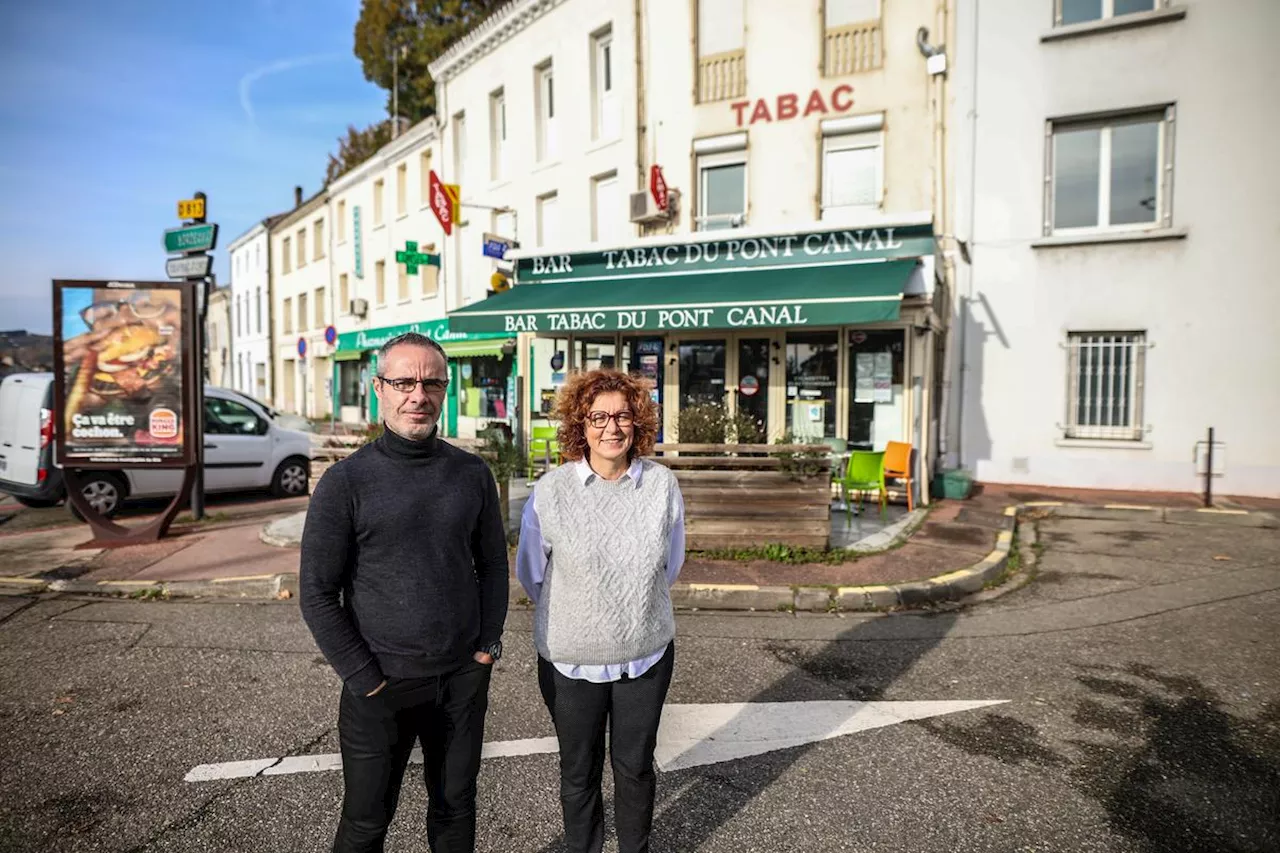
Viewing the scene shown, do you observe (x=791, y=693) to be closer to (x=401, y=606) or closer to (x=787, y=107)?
(x=401, y=606)

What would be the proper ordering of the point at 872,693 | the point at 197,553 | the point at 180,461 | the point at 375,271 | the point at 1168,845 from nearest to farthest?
the point at 1168,845
the point at 872,693
the point at 197,553
the point at 180,461
the point at 375,271

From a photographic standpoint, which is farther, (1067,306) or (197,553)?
(1067,306)

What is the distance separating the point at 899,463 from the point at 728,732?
6.64 metres

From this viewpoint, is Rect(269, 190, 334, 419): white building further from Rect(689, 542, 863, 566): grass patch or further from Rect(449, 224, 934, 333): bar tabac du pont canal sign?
Rect(689, 542, 863, 566): grass patch

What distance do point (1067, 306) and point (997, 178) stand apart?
7.22 ft

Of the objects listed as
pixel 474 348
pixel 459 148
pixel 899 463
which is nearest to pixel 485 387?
pixel 474 348

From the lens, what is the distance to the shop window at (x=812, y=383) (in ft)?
35.8

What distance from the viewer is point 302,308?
30281 millimetres

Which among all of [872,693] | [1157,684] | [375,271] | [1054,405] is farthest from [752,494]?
[375,271]

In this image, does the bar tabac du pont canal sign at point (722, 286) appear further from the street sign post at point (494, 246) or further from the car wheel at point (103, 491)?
the car wheel at point (103, 491)

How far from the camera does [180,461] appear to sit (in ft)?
26.4

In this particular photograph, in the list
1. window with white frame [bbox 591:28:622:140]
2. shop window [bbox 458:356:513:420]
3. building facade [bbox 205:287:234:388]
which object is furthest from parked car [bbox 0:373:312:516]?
building facade [bbox 205:287:234:388]

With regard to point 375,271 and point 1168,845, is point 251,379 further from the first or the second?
point 1168,845

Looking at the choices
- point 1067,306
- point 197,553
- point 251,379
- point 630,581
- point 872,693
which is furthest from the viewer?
point 251,379
